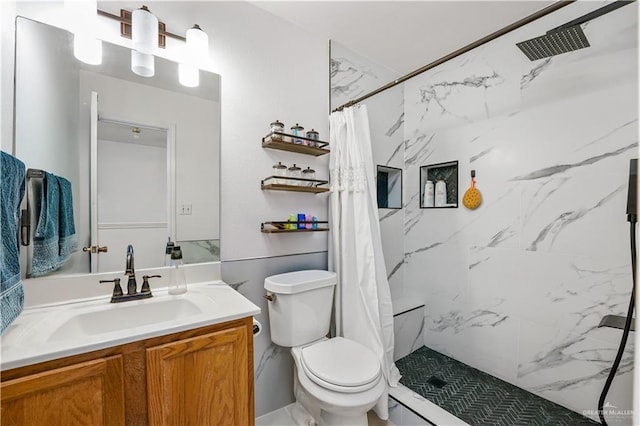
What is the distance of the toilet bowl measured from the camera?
1257 millimetres

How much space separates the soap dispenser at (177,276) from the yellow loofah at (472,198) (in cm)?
194

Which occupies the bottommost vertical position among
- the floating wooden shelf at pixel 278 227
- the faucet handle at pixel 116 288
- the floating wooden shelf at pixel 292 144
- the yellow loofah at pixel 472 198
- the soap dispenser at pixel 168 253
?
the faucet handle at pixel 116 288

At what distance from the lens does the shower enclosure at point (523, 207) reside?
151 centimetres

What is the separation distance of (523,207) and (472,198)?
32cm

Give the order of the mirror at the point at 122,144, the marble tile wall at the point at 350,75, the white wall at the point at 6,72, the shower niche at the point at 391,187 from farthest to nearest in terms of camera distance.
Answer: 1. the shower niche at the point at 391,187
2. the marble tile wall at the point at 350,75
3. the mirror at the point at 122,144
4. the white wall at the point at 6,72

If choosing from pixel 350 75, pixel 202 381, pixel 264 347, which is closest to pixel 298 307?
pixel 264 347

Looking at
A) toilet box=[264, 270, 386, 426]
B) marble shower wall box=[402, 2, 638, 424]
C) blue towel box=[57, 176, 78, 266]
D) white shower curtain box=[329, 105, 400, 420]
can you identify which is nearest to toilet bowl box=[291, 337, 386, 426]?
toilet box=[264, 270, 386, 426]

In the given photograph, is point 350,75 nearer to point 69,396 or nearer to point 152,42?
point 152,42

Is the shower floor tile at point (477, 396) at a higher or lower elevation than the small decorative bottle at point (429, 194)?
lower

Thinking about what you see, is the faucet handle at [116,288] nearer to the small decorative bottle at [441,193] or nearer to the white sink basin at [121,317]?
the white sink basin at [121,317]

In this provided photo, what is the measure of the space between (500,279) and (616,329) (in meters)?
0.58

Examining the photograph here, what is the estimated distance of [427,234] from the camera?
2381 mm

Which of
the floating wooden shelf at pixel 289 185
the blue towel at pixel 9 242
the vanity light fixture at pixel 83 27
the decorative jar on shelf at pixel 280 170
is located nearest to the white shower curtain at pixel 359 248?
the floating wooden shelf at pixel 289 185

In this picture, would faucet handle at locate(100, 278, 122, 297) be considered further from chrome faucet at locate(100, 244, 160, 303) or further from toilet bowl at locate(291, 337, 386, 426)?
toilet bowl at locate(291, 337, 386, 426)
